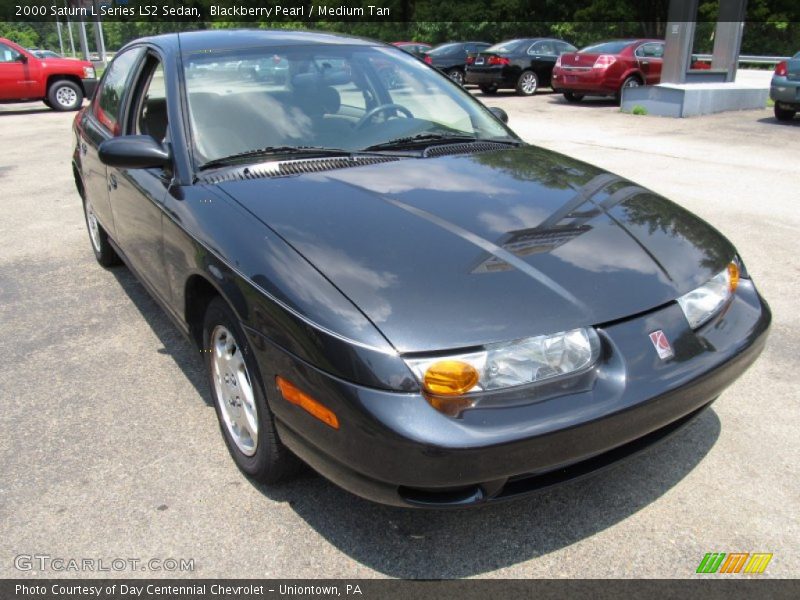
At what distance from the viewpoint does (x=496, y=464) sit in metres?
1.90

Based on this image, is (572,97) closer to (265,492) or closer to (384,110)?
(384,110)

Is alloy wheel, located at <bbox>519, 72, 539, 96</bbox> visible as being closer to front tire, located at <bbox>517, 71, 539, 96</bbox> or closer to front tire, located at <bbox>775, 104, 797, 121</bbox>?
front tire, located at <bbox>517, 71, 539, 96</bbox>

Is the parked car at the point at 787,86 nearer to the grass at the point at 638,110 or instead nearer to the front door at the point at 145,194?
the grass at the point at 638,110

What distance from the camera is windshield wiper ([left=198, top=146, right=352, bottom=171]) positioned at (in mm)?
2877

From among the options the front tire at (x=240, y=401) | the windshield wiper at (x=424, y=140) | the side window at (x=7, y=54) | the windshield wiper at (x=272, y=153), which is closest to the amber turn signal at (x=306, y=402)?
the front tire at (x=240, y=401)

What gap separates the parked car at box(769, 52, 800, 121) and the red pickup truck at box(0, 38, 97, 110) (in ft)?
44.5

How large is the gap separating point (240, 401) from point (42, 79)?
53.0ft

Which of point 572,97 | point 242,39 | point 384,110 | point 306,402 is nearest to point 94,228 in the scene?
point 242,39

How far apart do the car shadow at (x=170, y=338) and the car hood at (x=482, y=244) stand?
3.27 feet

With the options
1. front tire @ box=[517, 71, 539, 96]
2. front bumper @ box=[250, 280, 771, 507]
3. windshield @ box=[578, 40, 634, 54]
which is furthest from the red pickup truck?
front bumper @ box=[250, 280, 771, 507]

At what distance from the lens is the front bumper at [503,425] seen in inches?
73.8

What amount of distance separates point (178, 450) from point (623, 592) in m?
1.77

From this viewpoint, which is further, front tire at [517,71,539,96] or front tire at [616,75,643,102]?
front tire at [517,71,539,96]

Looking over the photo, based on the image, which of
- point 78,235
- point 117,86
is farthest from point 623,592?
point 78,235
